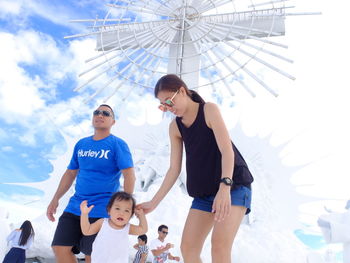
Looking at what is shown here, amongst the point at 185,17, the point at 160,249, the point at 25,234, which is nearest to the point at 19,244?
the point at 25,234

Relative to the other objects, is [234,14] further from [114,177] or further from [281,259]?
[114,177]

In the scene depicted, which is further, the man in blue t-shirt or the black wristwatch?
the man in blue t-shirt

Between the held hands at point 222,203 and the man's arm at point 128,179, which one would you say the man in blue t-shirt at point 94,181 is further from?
the held hands at point 222,203

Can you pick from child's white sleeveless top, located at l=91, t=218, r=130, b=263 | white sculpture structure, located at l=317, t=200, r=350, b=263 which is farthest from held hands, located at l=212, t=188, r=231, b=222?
white sculpture structure, located at l=317, t=200, r=350, b=263

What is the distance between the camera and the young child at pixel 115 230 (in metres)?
1.97

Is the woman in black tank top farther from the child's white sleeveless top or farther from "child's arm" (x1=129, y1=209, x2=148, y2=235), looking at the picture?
the child's white sleeveless top

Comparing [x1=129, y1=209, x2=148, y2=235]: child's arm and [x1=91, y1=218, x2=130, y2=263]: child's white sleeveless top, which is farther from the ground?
[x1=129, y1=209, x2=148, y2=235]: child's arm

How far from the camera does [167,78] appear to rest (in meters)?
1.90

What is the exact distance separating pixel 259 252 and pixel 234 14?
520 centimetres

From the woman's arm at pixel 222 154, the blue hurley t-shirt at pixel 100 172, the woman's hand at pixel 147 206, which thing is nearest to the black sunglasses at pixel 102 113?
the blue hurley t-shirt at pixel 100 172

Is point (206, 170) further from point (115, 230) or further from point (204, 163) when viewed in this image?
point (115, 230)

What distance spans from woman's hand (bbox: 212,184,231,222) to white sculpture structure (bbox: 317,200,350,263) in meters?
4.41

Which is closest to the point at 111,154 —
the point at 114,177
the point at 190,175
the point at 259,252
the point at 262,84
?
the point at 114,177

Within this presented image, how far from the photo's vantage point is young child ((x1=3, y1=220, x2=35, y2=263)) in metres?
4.04
